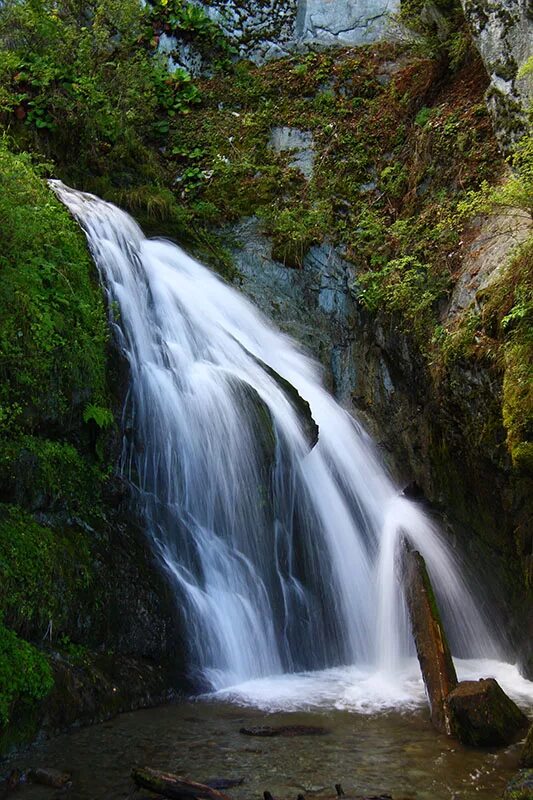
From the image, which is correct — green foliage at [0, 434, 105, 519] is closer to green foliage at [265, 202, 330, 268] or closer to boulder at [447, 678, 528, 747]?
boulder at [447, 678, 528, 747]

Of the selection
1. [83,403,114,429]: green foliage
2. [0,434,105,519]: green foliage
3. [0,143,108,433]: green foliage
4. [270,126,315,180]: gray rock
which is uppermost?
[270,126,315,180]: gray rock

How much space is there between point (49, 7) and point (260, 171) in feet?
16.1

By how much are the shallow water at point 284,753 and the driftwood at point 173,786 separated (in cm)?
20

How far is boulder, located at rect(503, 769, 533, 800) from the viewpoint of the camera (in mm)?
3986

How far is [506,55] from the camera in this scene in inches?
372

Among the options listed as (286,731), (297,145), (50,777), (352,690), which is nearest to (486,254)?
(352,690)

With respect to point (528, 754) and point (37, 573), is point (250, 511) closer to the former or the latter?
point (37, 573)

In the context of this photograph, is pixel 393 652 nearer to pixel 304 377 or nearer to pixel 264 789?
pixel 264 789

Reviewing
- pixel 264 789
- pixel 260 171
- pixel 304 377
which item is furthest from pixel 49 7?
pixel 264 789

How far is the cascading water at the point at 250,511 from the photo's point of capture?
6.99 meters

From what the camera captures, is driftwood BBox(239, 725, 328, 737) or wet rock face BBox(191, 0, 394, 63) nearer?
driftwood BBox(239, 725, 328, 737)

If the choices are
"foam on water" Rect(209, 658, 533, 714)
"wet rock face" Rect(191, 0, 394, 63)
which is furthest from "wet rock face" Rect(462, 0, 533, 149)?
"wet rock face" Rect(191, 0, 394, 63)

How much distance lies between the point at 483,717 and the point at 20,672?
10.1 ft

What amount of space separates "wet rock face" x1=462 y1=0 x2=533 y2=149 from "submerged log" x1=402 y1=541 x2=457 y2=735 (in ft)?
18.3
